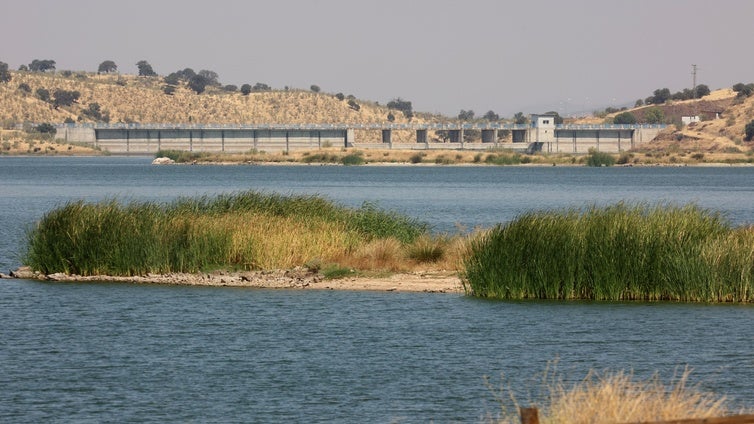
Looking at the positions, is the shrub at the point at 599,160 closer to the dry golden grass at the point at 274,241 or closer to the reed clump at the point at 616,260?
the dry golden grass at the point at 274,241

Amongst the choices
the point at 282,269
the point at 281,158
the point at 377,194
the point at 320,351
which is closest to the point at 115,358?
the point at 320,351

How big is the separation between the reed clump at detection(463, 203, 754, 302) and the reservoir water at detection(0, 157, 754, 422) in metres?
0.66

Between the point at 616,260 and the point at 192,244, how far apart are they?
479 inches

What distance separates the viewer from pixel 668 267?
3080 centimetres

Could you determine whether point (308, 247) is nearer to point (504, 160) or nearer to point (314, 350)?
point (314, 350)

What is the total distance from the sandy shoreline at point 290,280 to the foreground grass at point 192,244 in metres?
0.40

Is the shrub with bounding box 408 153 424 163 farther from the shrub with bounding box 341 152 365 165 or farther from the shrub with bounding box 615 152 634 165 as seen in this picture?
the shrub with bounding box 615 152 634 165

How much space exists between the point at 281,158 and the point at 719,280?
168 metres

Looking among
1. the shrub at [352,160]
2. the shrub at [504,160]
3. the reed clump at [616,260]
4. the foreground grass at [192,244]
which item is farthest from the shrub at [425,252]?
the shrub at [352,160]

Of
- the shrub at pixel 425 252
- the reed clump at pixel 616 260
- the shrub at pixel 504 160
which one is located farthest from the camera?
the shrub at pixel 504 160

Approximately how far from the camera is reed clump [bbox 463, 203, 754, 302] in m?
30.4

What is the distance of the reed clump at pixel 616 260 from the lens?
30.4 m

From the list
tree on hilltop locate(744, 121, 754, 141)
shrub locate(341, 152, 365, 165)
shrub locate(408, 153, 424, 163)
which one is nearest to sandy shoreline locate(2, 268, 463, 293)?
shrub locate(341, 152, 365, 165)

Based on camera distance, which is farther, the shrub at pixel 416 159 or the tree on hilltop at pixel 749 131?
the tree on hilltop at pixel 749 131
